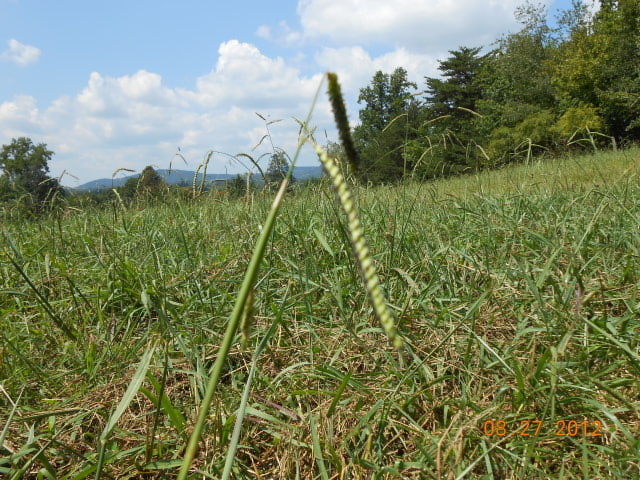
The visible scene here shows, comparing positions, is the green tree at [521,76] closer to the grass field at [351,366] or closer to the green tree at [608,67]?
the green tree at [608,67]

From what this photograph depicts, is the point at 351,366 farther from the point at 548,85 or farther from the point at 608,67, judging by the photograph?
the point at 548,85

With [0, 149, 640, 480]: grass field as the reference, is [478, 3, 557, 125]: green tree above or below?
above

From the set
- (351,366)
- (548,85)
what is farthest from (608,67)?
(351,366)

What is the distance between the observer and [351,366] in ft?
5.05

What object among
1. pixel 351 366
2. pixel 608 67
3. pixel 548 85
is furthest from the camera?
pixel 548 85

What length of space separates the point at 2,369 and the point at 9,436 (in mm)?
494

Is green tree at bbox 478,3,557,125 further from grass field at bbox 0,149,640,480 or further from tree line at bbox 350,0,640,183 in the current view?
grass field at bbox 0,149,640,480

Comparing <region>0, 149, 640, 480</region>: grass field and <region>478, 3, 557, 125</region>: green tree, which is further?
<region>478, 3, 557, 125</region>: green tree

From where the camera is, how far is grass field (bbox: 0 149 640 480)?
3.92ft

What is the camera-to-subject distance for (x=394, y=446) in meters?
1.31

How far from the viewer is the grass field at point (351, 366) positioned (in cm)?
119

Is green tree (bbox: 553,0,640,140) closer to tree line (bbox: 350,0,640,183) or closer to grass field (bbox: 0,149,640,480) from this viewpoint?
tree line (bbox: 350,0,640,183)

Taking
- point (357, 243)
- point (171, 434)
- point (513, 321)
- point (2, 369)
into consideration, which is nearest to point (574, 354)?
point (513, 321)

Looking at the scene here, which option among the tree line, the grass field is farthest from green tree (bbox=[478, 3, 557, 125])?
the grass field
